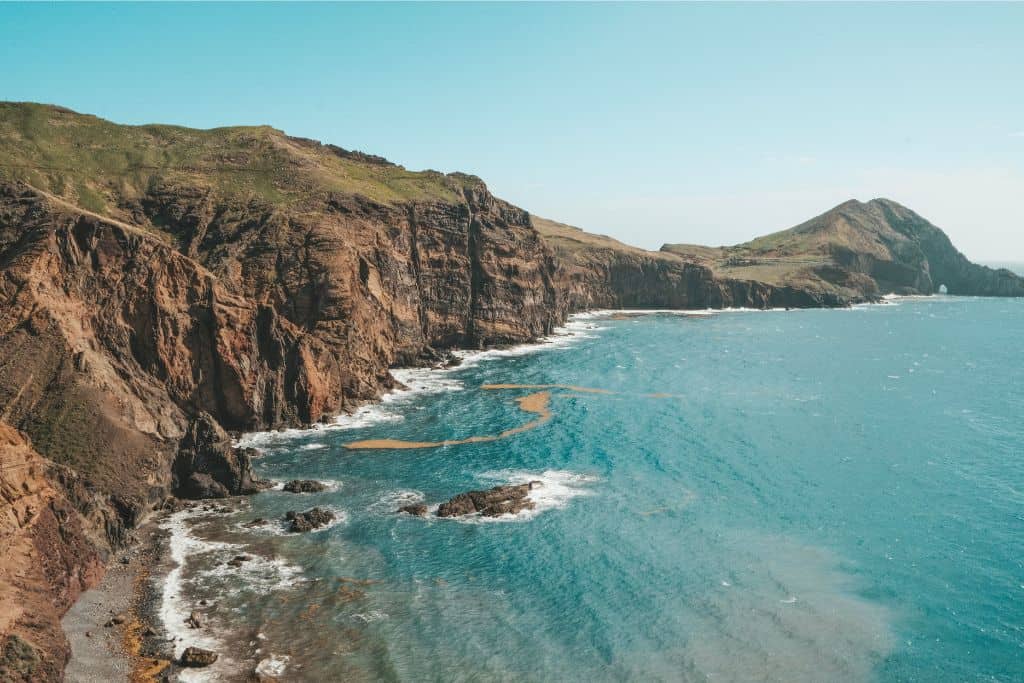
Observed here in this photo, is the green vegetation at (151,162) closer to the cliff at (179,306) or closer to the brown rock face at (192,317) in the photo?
the cliff at (179,306)

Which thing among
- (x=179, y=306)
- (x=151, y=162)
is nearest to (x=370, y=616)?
(x=179, y=306)

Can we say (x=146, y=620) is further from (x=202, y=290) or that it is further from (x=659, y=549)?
(x=202, y=290)

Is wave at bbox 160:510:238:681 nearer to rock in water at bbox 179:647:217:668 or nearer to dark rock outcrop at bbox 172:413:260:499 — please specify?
rock in water at bbox 179:647:217:668

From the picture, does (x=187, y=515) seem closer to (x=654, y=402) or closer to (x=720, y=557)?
(x=720, y=557)

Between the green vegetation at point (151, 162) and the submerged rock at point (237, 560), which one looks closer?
the submerged rock at point (237, 560)

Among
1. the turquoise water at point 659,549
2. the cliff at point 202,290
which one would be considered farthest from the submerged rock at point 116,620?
the turquoise water at point 659,549

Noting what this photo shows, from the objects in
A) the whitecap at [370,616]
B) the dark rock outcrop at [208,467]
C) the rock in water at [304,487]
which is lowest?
the whitecap at [370,616]
